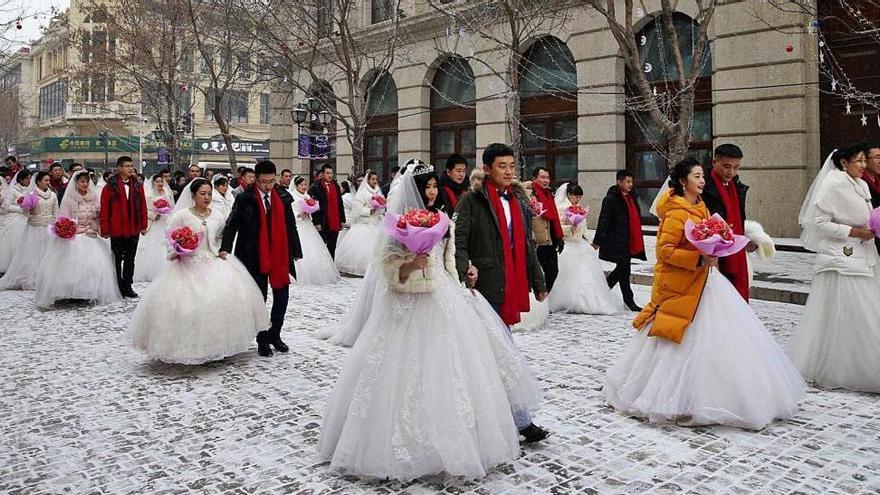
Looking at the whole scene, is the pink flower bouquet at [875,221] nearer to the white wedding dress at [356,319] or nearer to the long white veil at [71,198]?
the white wedding dress at [356,319]

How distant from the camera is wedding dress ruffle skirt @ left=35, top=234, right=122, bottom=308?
34.2ft

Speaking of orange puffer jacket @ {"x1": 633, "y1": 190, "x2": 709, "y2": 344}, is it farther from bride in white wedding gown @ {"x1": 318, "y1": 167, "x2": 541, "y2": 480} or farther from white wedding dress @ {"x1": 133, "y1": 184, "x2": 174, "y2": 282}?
white wedding dress @ {"x1": 133, "y1": 184, "x2": 174, "y2": 282}

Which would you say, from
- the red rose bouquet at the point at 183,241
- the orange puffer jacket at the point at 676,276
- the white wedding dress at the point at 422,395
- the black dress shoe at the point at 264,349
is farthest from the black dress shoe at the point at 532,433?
the red rose bouquet at the point at 183,241

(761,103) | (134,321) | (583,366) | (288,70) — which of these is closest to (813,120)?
(761,103)

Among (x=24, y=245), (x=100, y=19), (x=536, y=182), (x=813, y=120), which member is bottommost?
(x=24, y=245)

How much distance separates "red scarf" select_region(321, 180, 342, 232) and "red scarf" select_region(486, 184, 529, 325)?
1030 centimetres

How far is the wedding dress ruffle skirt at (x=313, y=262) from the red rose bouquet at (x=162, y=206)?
2.47 metres

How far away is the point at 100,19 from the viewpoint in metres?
24.1

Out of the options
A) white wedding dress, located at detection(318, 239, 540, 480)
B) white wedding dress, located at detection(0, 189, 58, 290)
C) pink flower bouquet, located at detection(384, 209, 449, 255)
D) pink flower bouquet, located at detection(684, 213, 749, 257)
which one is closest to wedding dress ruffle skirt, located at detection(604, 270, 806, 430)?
pink flower bouquet, located at detection(684, 213, 749, 257)

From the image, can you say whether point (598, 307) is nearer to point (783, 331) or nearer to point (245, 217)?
point (783, 331)

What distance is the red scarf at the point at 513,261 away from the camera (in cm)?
492

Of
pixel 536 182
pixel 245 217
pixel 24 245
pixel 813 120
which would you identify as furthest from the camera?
pixel 813 120

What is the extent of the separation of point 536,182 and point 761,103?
9.20 metres

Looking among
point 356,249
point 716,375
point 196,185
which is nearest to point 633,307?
point 716,375
